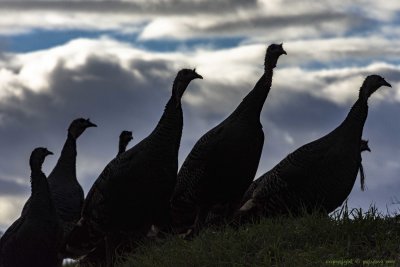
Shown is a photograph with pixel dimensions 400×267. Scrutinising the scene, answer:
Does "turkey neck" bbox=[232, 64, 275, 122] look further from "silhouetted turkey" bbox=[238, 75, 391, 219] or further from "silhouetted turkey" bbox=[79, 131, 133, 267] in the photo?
"silhouetted turkey" bbox=[79, 131, 133, 267]

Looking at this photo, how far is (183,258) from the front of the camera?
35.4ft

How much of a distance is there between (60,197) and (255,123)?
12.9 ft

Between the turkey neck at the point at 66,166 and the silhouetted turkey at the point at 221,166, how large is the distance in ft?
8.99

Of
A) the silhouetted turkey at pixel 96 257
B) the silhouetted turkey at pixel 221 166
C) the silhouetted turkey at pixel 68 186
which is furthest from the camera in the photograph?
the silhouetted turkey at pixel 68 186

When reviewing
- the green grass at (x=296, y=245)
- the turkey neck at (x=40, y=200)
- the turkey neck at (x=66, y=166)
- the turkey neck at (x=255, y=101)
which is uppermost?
the turkey neck at (x=255, y=101)

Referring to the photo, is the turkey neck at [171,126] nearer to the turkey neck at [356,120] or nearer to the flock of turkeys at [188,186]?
the flock of turkeys at [188,186]

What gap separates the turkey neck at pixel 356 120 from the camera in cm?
1270

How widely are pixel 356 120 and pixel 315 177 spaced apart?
3.80 feet

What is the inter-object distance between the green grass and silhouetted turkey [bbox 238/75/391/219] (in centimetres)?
96

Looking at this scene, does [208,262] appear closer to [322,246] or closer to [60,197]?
[322,246]

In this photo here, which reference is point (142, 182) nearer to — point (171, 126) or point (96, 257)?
point (171, 126)

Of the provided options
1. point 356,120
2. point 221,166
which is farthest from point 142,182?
point 356,120

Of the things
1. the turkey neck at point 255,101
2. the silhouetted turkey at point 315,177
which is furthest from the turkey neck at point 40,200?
the turkey neck at point 255,101

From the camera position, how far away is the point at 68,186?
14469 millimetres
